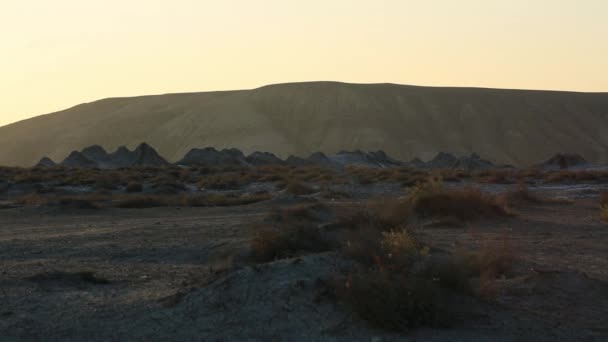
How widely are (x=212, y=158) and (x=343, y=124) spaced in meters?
63.2

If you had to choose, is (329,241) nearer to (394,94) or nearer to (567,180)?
(567,180)

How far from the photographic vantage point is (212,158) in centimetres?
8569

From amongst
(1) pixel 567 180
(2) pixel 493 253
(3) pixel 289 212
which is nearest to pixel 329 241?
(2) pixel 493 253

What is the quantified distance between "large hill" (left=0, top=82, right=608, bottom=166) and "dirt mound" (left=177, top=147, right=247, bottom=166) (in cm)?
4709

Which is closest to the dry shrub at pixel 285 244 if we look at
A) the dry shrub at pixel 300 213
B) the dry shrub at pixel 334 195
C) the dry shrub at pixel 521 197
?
the dry shrub at pixel 300 213

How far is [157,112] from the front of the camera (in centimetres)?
16425

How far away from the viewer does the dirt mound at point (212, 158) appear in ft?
275

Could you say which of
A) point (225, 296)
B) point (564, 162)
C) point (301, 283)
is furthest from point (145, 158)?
point (301, 283)

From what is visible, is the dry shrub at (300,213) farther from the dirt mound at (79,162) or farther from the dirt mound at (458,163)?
the dirt mound at (458,163)

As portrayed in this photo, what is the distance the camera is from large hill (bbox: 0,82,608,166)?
135 m

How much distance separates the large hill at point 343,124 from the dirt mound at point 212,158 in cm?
4709

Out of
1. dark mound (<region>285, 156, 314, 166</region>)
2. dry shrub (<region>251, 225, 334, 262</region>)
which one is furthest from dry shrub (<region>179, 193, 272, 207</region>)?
dark mound (<region>285, 156, 314, 166</region>)

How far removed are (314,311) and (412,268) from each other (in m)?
1.28

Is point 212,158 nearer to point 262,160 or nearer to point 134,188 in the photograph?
point 262,160
